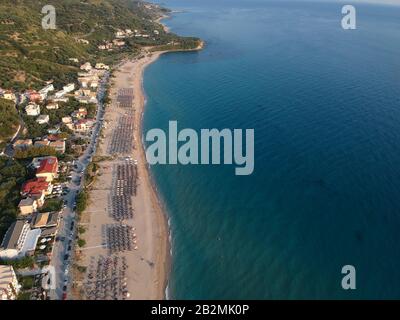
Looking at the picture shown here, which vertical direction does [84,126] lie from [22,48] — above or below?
below

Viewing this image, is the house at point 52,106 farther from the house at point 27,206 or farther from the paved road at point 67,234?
the house at point 27,206

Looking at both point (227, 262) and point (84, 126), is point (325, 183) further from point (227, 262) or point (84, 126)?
point (84, 126)

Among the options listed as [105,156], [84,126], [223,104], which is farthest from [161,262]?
[223,104]

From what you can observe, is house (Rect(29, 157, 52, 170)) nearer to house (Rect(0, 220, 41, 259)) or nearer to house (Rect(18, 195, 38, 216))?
house (Rect(18, 195, 38, 216))

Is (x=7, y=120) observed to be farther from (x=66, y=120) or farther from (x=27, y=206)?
(x=27, y=206)

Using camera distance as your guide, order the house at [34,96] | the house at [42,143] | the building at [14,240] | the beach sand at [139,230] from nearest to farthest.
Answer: the beach sand at [139,230], the building at [14,240], the house at [42,143], the house at [34,96]

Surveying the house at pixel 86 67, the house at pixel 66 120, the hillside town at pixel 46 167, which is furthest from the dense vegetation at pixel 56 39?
the house at pixel 66 120

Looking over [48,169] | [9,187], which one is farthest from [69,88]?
[9,187]
